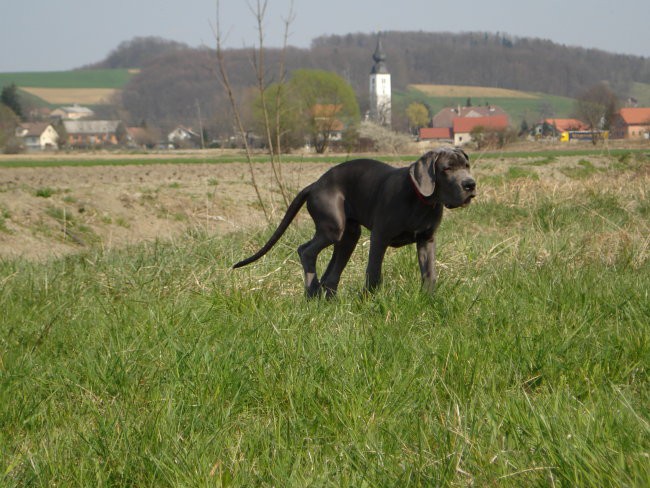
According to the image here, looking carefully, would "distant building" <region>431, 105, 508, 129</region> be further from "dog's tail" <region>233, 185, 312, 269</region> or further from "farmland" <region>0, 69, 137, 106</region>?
"dog's tail" <region>233, 185, 312, 269</region>

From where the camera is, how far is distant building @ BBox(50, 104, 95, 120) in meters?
149

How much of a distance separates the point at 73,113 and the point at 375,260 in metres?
157

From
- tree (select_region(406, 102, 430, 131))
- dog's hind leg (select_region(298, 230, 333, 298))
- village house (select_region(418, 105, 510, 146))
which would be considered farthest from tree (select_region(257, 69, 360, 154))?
tree (select_region(406, 102, 430, 131))

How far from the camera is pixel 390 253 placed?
7.09m

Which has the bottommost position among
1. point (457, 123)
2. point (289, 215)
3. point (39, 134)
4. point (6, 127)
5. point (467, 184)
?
point (39, 134)

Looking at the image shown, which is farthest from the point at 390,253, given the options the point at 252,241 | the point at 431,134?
the point at 431,134

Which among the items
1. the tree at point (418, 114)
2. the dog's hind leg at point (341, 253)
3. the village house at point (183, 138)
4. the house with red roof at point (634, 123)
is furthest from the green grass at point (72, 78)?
the dog's hind leg at point (341, 253)

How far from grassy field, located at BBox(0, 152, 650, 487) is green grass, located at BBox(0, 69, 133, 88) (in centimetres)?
Answer: 17764

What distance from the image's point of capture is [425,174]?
4.89 m

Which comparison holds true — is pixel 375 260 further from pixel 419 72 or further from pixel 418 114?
pixel 419 72

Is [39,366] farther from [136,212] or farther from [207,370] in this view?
[136,212]

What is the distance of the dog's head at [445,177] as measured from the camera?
4789 millimetres

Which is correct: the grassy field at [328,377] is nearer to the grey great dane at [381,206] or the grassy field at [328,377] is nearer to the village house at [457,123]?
the grey great dane at [381,206]

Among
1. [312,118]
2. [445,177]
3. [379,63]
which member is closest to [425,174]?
[445,177]
